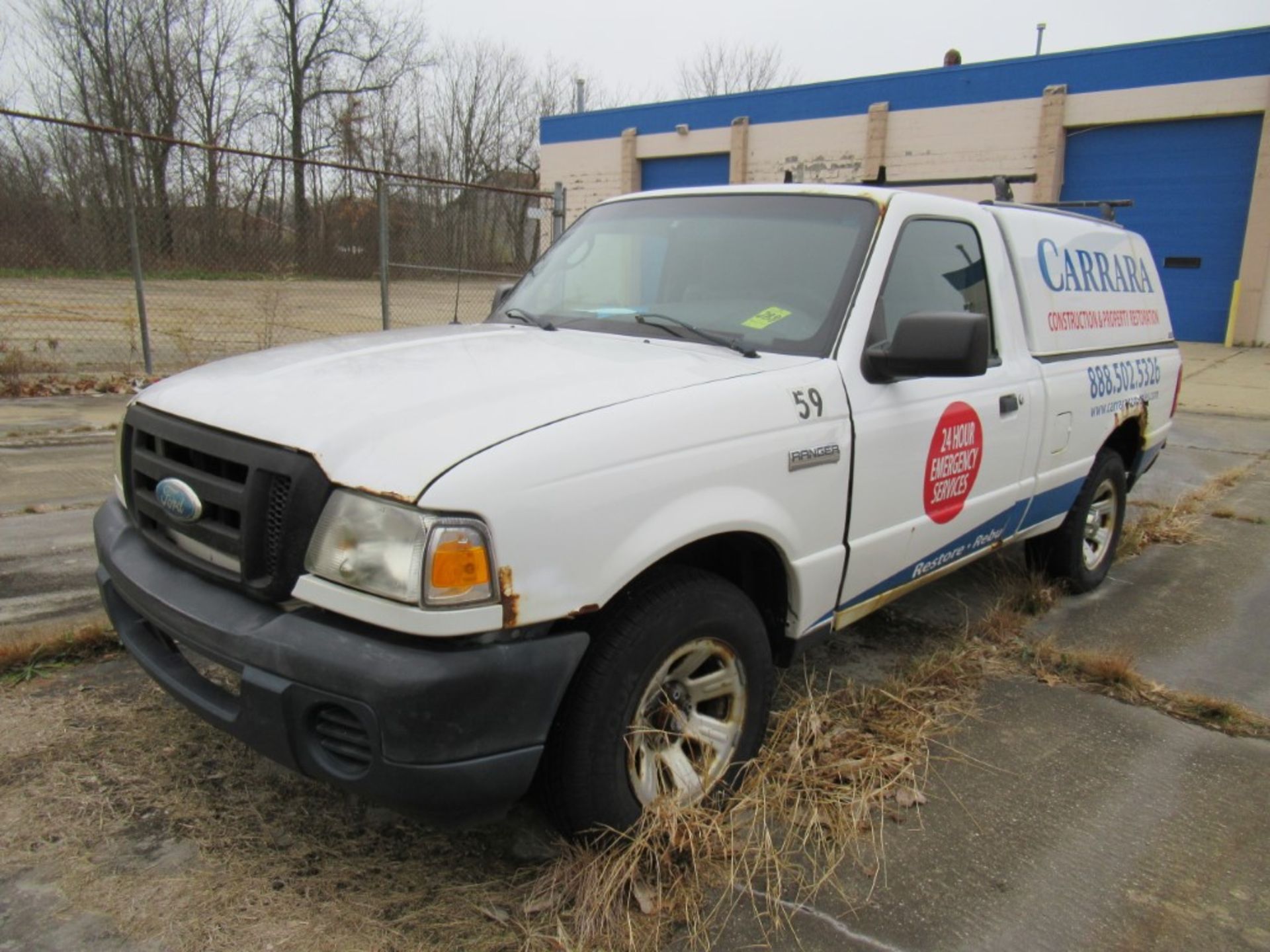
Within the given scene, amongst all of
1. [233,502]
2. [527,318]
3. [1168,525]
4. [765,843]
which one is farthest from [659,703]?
[1168,525]

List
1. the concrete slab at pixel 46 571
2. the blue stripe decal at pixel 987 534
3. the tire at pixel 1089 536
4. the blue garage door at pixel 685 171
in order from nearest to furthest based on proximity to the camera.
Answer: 1. the blue stripe decal at pixel 987 534
2. the concrete slab at pixel 46 571
3. the tire at pixel 1089 536
4. the blue garage door at pixel 685 171

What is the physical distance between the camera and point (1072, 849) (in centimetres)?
260

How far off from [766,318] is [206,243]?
8.81 meters

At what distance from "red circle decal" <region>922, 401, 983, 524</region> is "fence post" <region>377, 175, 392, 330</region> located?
6886 millimetres

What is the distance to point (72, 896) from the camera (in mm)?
2219

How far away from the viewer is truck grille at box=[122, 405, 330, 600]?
2.02 metres

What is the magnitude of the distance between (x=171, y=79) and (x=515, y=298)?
35222 mm

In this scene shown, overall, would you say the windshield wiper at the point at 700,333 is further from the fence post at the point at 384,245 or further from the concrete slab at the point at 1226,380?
the concrete slab at the point at 1226,380

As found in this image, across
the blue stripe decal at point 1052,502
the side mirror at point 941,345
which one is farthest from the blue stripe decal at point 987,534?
the side mirror at point 941,345

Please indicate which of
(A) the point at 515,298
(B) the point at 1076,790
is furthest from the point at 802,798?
(A) the point at 515,298

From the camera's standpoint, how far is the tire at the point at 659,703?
218cm

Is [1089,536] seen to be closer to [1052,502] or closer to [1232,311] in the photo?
[1052,502]

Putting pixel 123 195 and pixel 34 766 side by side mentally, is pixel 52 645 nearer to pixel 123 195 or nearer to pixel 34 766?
pixel 34 766

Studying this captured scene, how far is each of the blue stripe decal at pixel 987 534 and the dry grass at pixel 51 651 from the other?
106 inches
